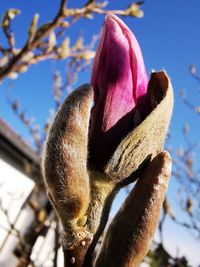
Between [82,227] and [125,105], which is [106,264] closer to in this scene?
[82,227]

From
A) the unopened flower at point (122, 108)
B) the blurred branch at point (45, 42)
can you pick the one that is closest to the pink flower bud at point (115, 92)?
the unopened flower at point (122, 108)

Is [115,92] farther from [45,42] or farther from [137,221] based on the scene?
[45,42]

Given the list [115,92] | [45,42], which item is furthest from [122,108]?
[45,42]

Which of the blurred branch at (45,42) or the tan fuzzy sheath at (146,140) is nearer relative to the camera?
the tan fuzzy sheath at (146,140)

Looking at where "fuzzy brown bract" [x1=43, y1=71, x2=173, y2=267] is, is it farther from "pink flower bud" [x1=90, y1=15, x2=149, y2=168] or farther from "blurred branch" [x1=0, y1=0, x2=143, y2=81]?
"blurred branch" [x1=0, y1=0, x2=143, y2=81]

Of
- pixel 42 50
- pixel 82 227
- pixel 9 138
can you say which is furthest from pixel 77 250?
pixel 9 138

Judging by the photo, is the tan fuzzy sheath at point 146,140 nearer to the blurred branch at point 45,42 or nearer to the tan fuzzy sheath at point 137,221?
the tan fuzzy sheath at point 137,221
